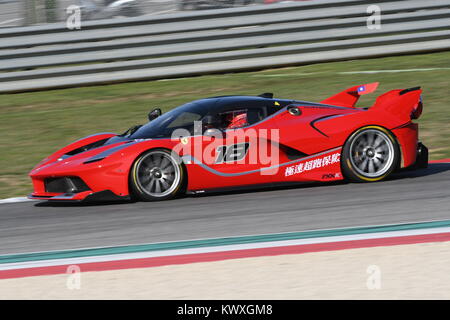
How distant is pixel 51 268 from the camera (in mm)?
5422

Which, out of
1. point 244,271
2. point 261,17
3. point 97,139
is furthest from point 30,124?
point 244,271


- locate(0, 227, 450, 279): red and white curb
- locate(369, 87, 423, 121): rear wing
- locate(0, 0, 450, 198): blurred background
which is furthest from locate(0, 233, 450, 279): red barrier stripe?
locate(0, 0, 450, 198): blurred background

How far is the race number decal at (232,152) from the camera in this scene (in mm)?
7480

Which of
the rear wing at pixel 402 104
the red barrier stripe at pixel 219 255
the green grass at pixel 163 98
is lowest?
the red barrier stripe at pixel 219 255

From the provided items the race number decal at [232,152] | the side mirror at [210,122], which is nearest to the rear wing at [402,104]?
the race number decal at [232,152]

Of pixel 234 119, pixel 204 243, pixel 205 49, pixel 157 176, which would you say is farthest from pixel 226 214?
pixel 205 49

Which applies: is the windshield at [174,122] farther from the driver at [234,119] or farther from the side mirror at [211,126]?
the driver at [234,119]

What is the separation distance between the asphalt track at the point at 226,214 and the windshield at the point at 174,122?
70 cm

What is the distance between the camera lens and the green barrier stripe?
5785 mm

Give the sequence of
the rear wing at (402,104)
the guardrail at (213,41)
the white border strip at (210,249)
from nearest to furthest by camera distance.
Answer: the white border strip at (210,249) < the rear wing at (402,104) < the guardrail at (213,41)
